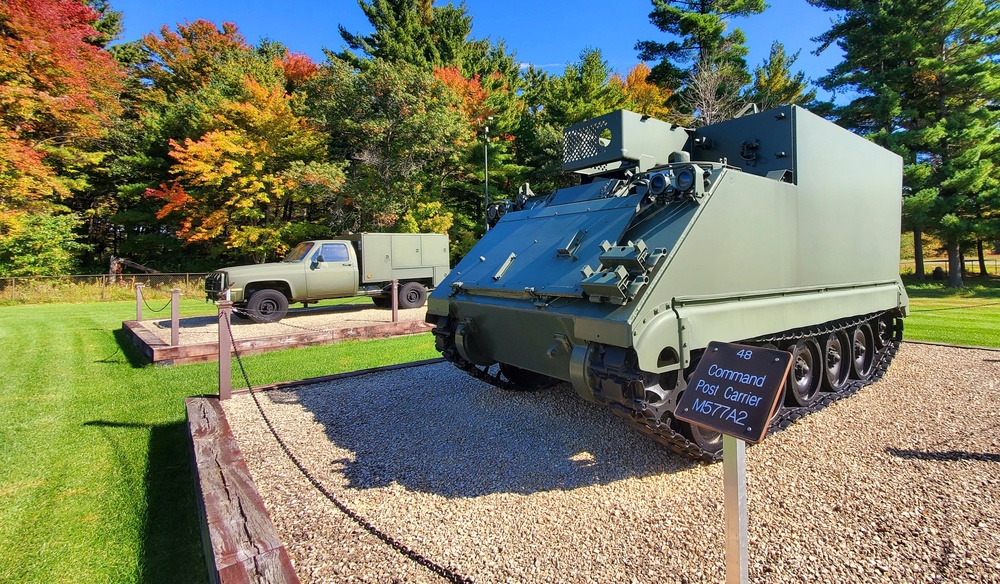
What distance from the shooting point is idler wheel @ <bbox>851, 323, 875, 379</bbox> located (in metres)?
5.91

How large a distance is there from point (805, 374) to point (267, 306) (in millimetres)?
10311

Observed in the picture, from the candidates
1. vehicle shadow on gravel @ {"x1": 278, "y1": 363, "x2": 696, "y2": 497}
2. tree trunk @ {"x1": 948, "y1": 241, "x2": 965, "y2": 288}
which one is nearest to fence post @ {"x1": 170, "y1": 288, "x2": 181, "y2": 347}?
vehicle shadow on gravel @ {"x1": 278, "y1": 363, "x2": 696, "y2": 497}

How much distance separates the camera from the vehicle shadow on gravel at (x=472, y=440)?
149 inches

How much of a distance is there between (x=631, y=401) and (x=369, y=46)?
91.9 ft

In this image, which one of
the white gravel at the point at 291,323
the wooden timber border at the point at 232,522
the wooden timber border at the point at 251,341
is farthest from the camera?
the white gravel at the point at 291,323

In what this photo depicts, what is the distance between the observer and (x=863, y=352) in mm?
6137

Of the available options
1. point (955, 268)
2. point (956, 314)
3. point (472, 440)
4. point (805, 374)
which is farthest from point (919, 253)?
point (472, 440)

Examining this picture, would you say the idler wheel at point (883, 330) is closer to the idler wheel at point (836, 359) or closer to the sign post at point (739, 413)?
the idler wheel at point (836, 359)

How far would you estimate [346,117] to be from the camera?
2128cm

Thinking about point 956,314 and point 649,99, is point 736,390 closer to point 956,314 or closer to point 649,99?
point 956,314

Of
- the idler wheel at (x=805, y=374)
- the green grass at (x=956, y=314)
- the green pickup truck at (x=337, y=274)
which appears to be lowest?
the green grass at (x=956, y=314)

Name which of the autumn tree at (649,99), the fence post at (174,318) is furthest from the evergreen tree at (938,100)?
the fence post at (174,318)

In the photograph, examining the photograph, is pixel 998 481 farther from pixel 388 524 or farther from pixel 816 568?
pixel 388 524

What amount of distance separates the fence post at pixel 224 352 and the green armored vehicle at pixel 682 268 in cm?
235
